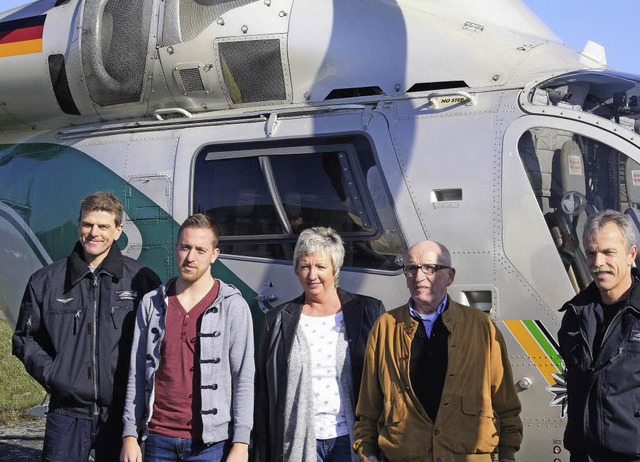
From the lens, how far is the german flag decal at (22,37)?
614 centimetres

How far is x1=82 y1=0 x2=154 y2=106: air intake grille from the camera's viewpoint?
588 cm

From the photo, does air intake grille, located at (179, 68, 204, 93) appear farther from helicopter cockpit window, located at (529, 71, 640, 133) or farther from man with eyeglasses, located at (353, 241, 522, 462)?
man with eyeglasses, located at (353, 241, 522, 462)

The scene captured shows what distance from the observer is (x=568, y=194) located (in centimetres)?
461

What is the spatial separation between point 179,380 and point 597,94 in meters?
3.11

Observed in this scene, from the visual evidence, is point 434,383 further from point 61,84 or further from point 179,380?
point 61,84

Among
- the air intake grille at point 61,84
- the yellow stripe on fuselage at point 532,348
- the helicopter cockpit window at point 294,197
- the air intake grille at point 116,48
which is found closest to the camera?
the yellow stripe on fuselage at point 532,348

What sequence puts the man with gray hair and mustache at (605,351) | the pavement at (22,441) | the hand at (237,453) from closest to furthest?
the man with gray hair and mustache at (605,351) < the hand at (237,453) < the pavement at (22,441)

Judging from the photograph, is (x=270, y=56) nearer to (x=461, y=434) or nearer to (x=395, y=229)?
(x=395, y=229)

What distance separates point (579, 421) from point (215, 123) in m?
3.21

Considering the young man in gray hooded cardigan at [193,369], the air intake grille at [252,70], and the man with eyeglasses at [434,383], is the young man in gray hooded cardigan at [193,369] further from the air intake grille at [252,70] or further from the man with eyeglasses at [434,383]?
the air intake grille at [252,70]

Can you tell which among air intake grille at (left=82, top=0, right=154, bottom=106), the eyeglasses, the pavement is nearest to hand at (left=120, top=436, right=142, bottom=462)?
the eyeglasses

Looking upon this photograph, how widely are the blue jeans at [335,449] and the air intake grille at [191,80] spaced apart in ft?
9.68

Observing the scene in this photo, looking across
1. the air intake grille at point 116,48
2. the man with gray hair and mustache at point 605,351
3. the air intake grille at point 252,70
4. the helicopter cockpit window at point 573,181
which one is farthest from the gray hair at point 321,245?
the air intake grille at point 116,48

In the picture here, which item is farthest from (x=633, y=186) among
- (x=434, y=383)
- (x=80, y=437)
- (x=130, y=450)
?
(x=80, y=437)
